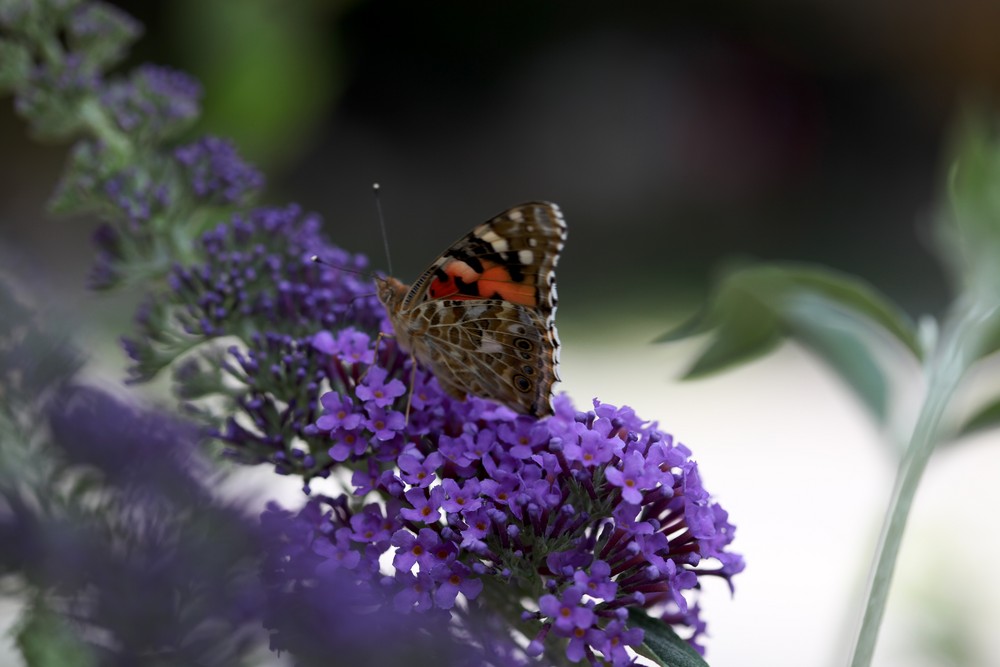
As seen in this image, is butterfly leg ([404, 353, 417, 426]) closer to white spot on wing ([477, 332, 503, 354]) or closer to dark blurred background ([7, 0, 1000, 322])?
white spot on wing ([477, 332, 503, 354])

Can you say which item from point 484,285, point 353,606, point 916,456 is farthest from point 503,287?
point 353,606

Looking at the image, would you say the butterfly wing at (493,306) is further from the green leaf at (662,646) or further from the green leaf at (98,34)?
the green leaf at (98,34)

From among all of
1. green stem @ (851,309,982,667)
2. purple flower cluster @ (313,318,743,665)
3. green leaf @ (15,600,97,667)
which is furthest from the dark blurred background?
green leaf @ (15,600,97,667)

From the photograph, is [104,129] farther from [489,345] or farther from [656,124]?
[656,124]

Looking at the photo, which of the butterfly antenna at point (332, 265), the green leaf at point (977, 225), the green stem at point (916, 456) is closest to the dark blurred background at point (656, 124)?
the green leaf at point (977, 225)

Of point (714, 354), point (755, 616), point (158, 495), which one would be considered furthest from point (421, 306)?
point (755, 616)
